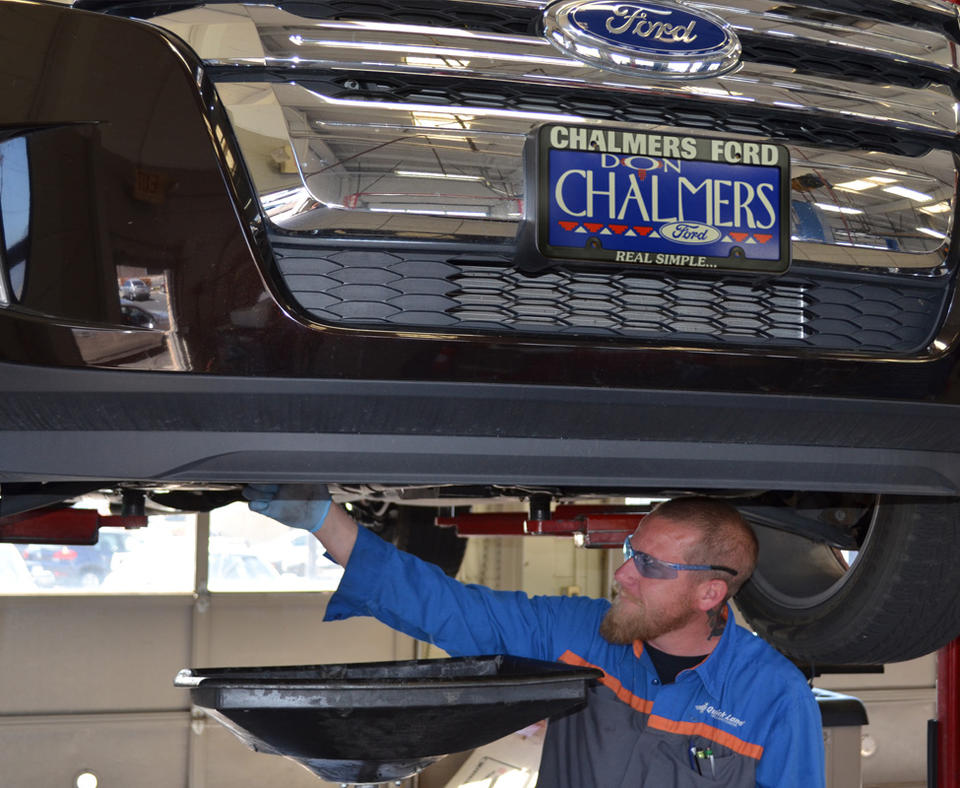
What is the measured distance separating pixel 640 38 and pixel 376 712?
32.8 inches

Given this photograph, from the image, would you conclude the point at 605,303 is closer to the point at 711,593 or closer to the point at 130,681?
the point at 711,593

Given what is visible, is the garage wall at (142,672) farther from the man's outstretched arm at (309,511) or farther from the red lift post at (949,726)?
the man's outstretched arm at (309,511)

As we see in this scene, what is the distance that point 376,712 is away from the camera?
1156 millimetres

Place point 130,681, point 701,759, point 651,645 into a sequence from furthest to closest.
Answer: point 130,681 → point 651,645 → point 701,759

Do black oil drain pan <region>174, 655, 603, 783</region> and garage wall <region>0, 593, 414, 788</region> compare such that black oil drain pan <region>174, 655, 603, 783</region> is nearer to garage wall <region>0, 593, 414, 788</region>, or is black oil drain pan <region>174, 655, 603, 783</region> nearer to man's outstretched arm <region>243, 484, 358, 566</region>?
man's outstretched arm <region>243, 484, 358, 566</region>

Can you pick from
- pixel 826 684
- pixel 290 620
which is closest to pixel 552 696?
pixel 290 620

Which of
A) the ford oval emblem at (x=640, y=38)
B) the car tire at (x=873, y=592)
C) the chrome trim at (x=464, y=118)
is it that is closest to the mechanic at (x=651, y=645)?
the car tire at (x=873, y=592)

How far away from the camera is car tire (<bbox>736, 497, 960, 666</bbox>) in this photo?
74.0 inches

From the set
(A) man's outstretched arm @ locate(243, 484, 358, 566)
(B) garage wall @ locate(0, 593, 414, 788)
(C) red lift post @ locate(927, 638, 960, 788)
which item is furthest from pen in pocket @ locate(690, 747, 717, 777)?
(B) garage wall @ locate(0, 593, 414, 788)

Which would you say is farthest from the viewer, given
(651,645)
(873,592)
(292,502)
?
(651,645)

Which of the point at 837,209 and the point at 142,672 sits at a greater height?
the point at 837,209

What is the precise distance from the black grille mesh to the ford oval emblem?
0.82ft

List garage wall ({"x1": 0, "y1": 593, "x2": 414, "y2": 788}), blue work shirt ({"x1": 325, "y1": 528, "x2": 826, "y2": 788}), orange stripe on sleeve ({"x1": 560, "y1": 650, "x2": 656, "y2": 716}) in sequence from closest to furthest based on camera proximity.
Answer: blue work shirt ({"x1": 325, "y1": 528, "x2": 826, "y2": 788}), orange stripe on sleeve ({"x1": 560, "y1": 650, "x2": 656, "y2": 716}), garage wall ({"x1": 0, "y1": 593, "x2": 414, "y2": 788})

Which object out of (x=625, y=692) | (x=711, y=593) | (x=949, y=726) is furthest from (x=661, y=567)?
(x=949, y=726)
